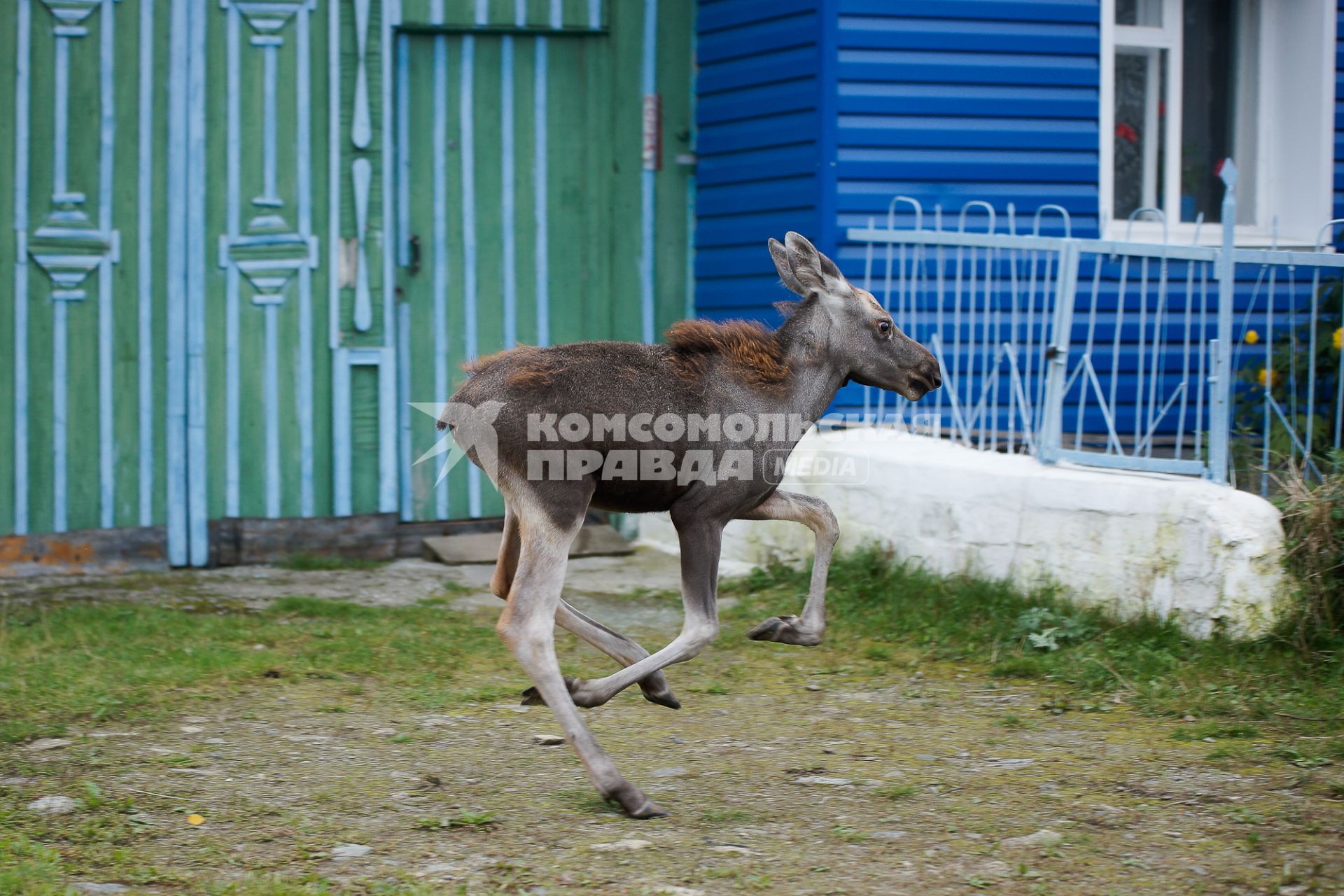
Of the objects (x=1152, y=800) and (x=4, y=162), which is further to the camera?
(x=4, y=162)

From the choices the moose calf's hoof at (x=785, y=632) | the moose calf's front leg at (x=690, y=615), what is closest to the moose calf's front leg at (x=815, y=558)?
the moose calf's hoof at (x=785, y=632)

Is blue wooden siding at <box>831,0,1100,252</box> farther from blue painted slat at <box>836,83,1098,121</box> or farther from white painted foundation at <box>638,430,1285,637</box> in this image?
white painted foundation at <box>638,430,1285,637</box>

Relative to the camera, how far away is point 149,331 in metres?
8.08

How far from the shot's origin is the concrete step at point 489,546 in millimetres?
8359

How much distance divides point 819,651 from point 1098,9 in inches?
172

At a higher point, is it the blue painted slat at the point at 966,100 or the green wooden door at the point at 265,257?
the blue painted slat at the point at 966,100

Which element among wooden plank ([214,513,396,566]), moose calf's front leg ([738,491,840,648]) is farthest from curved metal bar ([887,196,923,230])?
wooden plank ([214,513,396,566])

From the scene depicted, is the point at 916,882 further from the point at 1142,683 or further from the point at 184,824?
the point at 1142,683

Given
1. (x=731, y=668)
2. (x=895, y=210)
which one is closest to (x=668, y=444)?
(x=731, y=668)

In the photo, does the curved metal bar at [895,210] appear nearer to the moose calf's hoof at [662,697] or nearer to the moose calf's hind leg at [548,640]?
the moose calf's hoof at [662,697]

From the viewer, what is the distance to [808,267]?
4.68 m

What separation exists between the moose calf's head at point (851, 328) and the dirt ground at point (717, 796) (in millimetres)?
1302

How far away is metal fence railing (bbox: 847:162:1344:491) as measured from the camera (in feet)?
24.4

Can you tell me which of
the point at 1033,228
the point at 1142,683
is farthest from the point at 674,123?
the point at 1142,683
